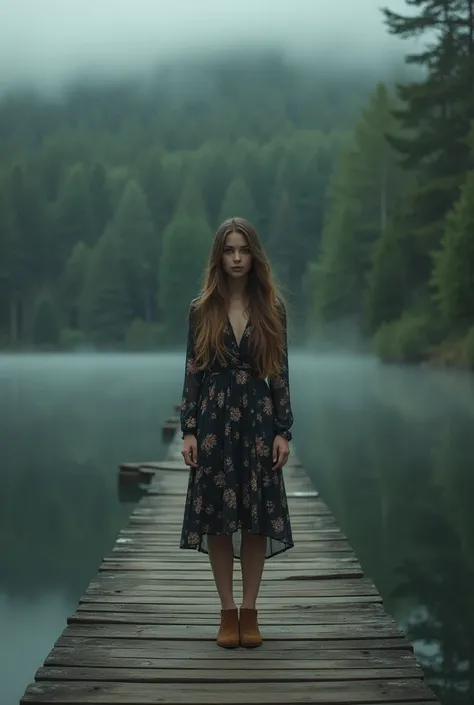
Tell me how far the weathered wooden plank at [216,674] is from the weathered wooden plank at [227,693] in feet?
0.11

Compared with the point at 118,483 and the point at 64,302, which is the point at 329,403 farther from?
the point at 64,302

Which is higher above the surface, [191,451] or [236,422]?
[236,422]

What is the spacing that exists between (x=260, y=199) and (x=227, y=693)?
83555 millimetres

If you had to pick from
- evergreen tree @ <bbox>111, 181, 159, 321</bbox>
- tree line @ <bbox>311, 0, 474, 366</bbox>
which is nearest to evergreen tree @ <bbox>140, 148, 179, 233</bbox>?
evergreen tree @ <bbox>111, 181, 159, 321</bbox>

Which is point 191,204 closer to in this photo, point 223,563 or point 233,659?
point 223,563

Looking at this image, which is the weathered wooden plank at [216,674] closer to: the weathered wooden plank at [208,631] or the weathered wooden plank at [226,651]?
the weathered wooden plank at [226,651]

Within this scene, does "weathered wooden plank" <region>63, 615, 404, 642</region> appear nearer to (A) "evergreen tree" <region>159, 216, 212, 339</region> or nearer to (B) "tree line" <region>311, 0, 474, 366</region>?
(B) "tree line" <region>311, 0, 474, 366</region>

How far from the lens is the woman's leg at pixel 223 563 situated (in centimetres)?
422

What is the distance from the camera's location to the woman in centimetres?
Result: 414

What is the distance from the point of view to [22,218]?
82812 millimetres

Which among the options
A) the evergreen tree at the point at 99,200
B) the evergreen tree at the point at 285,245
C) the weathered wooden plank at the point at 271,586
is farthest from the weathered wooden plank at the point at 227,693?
the evergreen tree at the point at 99,200

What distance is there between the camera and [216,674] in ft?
12.7

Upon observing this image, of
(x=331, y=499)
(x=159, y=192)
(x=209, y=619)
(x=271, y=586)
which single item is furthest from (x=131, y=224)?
(x=209, y=619)

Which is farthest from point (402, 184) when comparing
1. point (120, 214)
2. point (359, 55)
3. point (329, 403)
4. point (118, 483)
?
point (359, 55)
